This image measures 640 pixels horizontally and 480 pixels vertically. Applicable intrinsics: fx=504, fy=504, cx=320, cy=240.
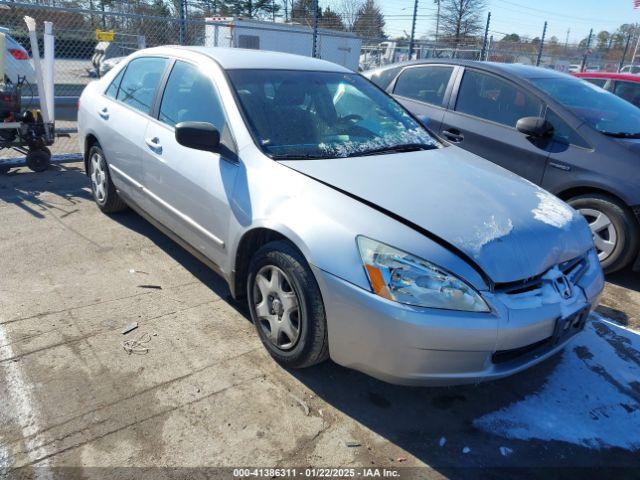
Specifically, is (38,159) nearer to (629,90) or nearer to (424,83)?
A: (424,83)

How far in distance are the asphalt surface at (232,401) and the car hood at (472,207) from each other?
813 mm

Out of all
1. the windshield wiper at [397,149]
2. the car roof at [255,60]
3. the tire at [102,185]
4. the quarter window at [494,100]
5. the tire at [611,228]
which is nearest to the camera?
the windshield wiper at [397,149]

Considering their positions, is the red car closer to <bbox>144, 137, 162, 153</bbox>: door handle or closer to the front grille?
the front grille

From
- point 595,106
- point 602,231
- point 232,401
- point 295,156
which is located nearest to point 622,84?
point 595,106

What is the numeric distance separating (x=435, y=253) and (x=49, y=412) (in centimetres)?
199

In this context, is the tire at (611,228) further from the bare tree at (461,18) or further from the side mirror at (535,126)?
the bare tree at (461,18)

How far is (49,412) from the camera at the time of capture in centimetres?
243

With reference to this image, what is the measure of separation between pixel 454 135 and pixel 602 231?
1646 mm

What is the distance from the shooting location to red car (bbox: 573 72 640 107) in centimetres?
803

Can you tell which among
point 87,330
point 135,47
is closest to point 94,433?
point 87,330

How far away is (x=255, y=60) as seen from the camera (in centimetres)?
360

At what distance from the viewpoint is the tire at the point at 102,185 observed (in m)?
4.63

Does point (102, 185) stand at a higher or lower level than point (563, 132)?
lower

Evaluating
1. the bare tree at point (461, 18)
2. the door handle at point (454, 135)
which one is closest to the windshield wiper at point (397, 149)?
the door handle at point (454, 135)
